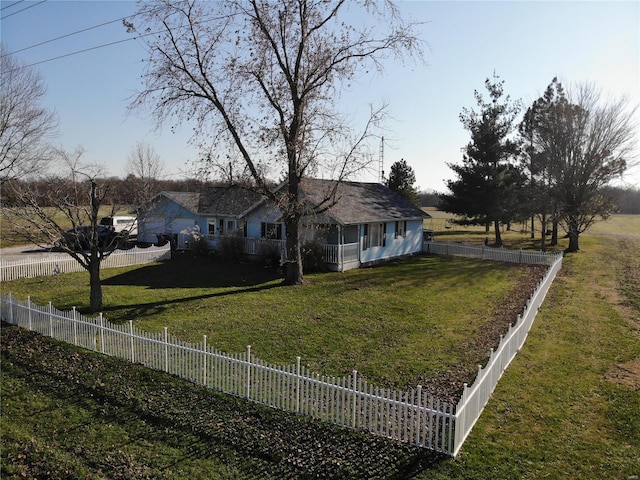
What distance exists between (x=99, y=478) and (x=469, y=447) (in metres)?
6.31

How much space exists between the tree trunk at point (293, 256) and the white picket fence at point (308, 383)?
10451 millimetres

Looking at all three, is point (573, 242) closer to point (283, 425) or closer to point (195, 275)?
point (195, 275)

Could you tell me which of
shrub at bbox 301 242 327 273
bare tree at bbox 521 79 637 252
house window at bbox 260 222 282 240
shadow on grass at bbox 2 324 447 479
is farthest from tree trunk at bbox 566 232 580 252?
shadow on grass at bbox 2 324 447 479

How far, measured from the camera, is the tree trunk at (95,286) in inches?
639

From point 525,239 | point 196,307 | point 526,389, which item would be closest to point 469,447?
point 526,389

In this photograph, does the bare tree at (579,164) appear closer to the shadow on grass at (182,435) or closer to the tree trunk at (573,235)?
the tree trunk at (573,235)

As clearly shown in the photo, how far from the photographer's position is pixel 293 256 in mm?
22156

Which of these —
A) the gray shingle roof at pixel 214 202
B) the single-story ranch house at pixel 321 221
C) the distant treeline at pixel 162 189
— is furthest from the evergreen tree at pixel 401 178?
the gray shingle roof at pixel 214 202

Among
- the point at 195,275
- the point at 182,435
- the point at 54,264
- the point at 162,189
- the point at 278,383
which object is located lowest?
the point at 182,435

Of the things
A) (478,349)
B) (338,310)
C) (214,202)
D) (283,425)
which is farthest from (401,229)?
(283,425)

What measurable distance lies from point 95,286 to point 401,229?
2113 centimetres

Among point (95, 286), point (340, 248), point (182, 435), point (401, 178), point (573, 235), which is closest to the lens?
point (182, 435)

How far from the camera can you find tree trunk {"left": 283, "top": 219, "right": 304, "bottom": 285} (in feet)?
72.5

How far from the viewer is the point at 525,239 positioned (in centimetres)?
4706
